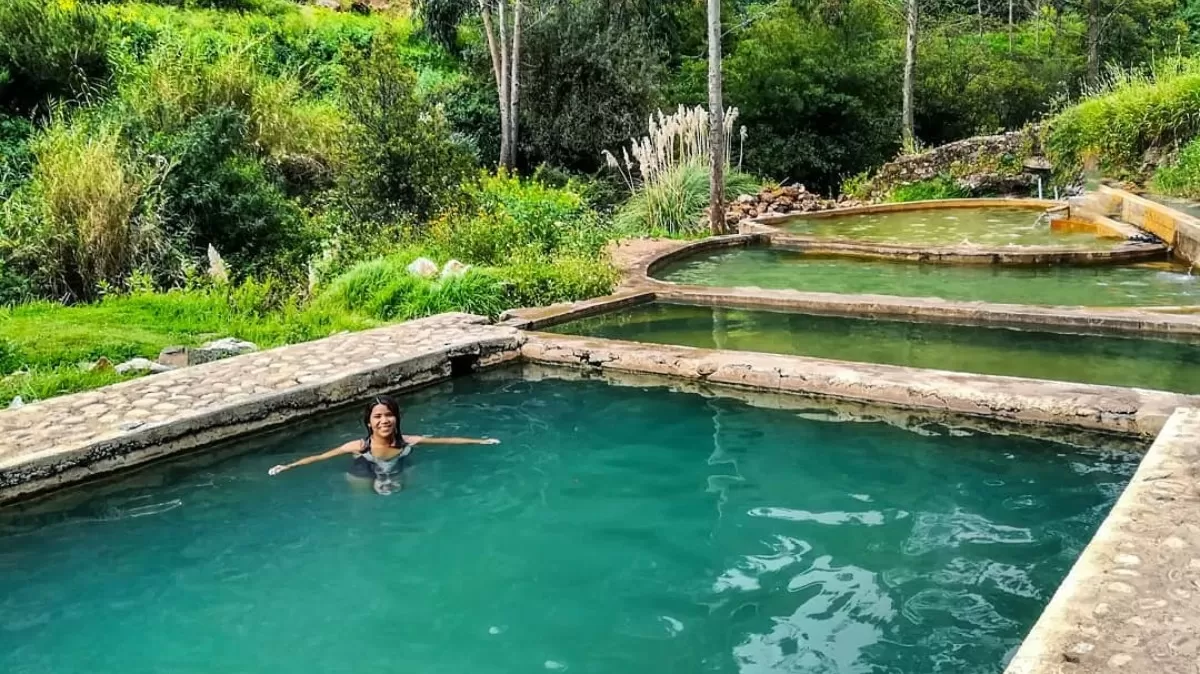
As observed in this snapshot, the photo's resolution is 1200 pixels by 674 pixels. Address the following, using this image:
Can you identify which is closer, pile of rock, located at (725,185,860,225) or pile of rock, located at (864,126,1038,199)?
pile of rock, located at (725,185,860,225)

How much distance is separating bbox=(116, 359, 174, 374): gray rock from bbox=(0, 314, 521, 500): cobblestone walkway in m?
0.34

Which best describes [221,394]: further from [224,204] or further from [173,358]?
[224,204]

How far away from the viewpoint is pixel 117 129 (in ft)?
29.2

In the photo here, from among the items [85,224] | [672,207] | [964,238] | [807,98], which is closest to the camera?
[85,224]

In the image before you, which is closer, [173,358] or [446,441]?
[446,441]

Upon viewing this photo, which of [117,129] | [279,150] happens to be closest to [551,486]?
[117,129]

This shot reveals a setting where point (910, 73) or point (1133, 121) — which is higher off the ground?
point (910, 73)

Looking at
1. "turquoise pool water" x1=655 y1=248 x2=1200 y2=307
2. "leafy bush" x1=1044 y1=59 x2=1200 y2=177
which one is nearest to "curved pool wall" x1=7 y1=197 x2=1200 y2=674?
"turquoise pool water" x1=655 y1=248 x2=1200 y2=307

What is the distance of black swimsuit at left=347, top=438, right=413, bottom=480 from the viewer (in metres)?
4.68

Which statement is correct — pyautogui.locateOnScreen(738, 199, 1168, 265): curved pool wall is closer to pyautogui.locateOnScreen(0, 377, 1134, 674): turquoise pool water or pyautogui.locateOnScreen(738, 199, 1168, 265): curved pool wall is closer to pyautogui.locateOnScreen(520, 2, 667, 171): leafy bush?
pyautogui.locateOnScreen(520, 2, 667, 171): leafy bush

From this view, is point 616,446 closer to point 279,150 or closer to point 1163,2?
point 279,150

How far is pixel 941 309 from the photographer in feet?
22.5

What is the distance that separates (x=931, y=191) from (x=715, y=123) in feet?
23.2

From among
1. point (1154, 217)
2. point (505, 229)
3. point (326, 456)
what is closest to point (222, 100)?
point (505, 229)
